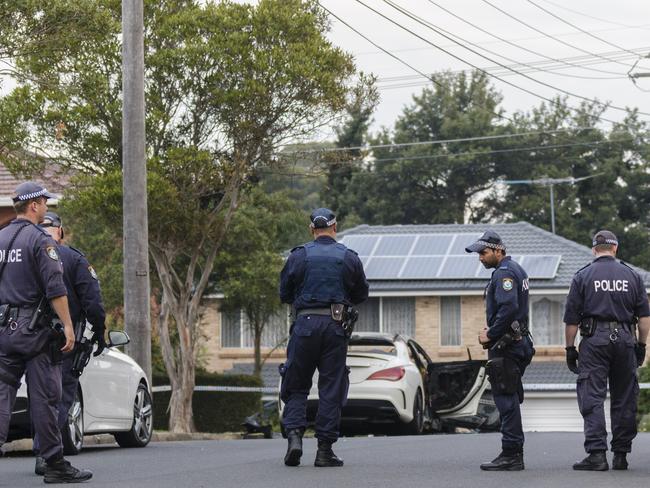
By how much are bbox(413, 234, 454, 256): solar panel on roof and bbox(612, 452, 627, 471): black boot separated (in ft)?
108

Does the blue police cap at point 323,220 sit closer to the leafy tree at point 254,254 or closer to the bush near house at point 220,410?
the leafy tree at point 254,254

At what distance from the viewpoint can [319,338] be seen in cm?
1070

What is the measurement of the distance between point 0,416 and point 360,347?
29.6 feet

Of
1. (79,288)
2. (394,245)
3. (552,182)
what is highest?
(552,182)

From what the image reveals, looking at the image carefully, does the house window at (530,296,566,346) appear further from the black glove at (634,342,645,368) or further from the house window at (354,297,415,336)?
the black glove at (634,342,645,368)

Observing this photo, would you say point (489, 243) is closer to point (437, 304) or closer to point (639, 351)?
point (639, 351)

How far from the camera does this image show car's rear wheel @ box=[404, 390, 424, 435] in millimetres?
17688

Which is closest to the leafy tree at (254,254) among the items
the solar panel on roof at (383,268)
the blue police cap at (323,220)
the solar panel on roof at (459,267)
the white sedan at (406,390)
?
the solar panel on roof at (383,268)

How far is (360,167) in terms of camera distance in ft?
209

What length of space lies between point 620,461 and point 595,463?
0.29m

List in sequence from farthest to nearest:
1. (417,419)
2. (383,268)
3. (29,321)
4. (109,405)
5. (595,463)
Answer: (383,268) → (417,419) → (109,405) → (595,463) → (29,321)

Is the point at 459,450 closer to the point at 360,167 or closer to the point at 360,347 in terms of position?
the point at 360,347

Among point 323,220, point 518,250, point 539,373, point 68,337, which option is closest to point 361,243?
point 518,250

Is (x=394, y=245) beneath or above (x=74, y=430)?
above
